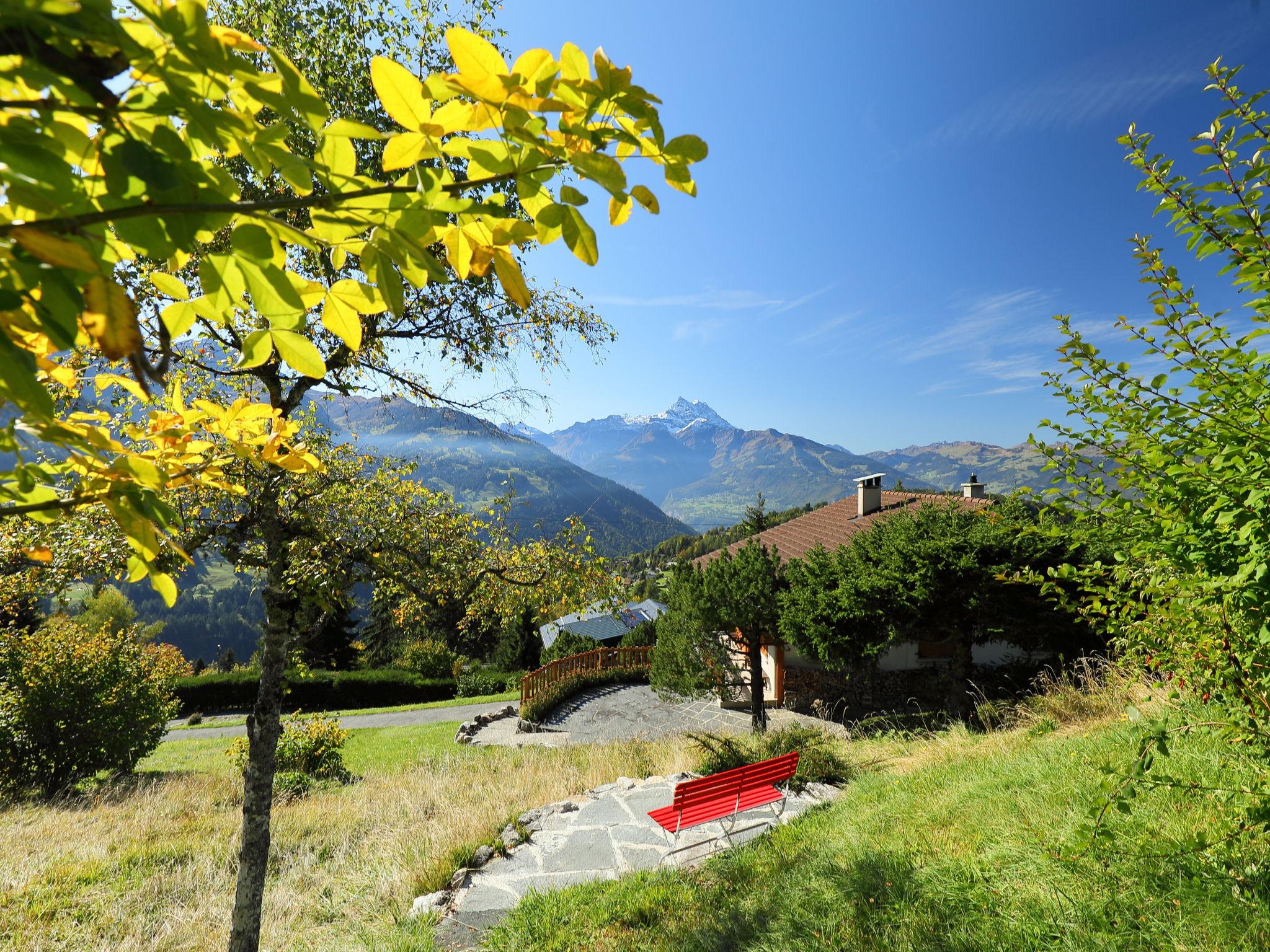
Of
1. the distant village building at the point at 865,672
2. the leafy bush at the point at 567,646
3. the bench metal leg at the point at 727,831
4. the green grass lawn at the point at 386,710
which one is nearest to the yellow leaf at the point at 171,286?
the bench metal leg at the point at 727,831

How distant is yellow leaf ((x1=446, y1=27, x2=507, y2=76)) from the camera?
562mm

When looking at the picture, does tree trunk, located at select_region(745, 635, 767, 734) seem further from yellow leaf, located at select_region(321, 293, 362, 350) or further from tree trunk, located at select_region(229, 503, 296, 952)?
yellow leaf, located at select_region(321, 293, 362, 350)

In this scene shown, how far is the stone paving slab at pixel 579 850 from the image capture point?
4113mm

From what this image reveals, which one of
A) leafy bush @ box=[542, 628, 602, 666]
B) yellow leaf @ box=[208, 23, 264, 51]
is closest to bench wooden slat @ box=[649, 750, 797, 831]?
yellow leaf @ box=[208, 23, 264, 51]

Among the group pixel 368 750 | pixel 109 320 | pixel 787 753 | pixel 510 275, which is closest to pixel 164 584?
pixel 109 320

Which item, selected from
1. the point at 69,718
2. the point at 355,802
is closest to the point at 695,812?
the point at 355,802

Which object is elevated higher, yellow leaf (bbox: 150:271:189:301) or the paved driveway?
yellow leaf (bbox: 150:271:189:301)

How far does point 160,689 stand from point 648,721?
1140 cm

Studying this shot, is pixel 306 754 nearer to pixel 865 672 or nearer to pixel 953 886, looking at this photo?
pixel 953 886

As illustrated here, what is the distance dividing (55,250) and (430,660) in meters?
35.6

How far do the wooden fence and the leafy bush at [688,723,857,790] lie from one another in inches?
385

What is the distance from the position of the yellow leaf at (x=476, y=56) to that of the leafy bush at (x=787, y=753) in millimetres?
7021

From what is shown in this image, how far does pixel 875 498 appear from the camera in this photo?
21.8m

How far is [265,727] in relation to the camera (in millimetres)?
4012
